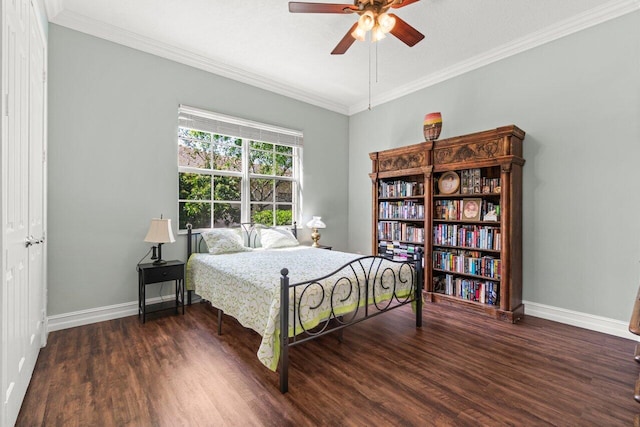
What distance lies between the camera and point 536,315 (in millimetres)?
3350

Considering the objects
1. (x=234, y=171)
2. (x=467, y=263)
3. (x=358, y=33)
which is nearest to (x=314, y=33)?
(x=358, y=33)

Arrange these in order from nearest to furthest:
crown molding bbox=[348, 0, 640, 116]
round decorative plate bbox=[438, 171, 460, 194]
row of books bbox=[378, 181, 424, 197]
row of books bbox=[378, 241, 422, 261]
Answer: crown molding bbox=[348, 0, 640, 116] < round decorative plate bbox=[438, 171, 460, 194] < row of books bbox=[378, 241, 422, 261] < row of books bbox=[378, 181, 424, 197]

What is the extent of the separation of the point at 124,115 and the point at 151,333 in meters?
2.34

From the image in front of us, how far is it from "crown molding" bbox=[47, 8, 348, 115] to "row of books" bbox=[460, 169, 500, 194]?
2.73m

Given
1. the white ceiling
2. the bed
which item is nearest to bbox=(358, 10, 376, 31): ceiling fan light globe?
the white ceiling

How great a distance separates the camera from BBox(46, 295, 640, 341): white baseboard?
9.38ft

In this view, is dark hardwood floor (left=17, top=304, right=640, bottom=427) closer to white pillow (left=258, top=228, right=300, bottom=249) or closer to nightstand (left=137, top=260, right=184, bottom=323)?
nightstand (left=137, top=260, right=184, bottom=323)

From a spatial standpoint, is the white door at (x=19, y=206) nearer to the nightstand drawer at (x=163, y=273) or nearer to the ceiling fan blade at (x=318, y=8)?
the nightstand drawer at (x=163, y=273)

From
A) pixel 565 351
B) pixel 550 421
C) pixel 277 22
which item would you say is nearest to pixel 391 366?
pixel 550 421

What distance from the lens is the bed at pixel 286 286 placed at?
2047 millimetres

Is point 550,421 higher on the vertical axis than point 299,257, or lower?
lower

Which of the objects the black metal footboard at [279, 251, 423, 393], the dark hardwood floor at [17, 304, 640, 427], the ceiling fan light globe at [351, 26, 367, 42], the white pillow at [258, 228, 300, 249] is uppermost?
the ceiling fan light globe at [351, 26, 367, 42]

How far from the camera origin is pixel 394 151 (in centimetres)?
430

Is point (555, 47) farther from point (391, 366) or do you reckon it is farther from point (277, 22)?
point (391, 366)
